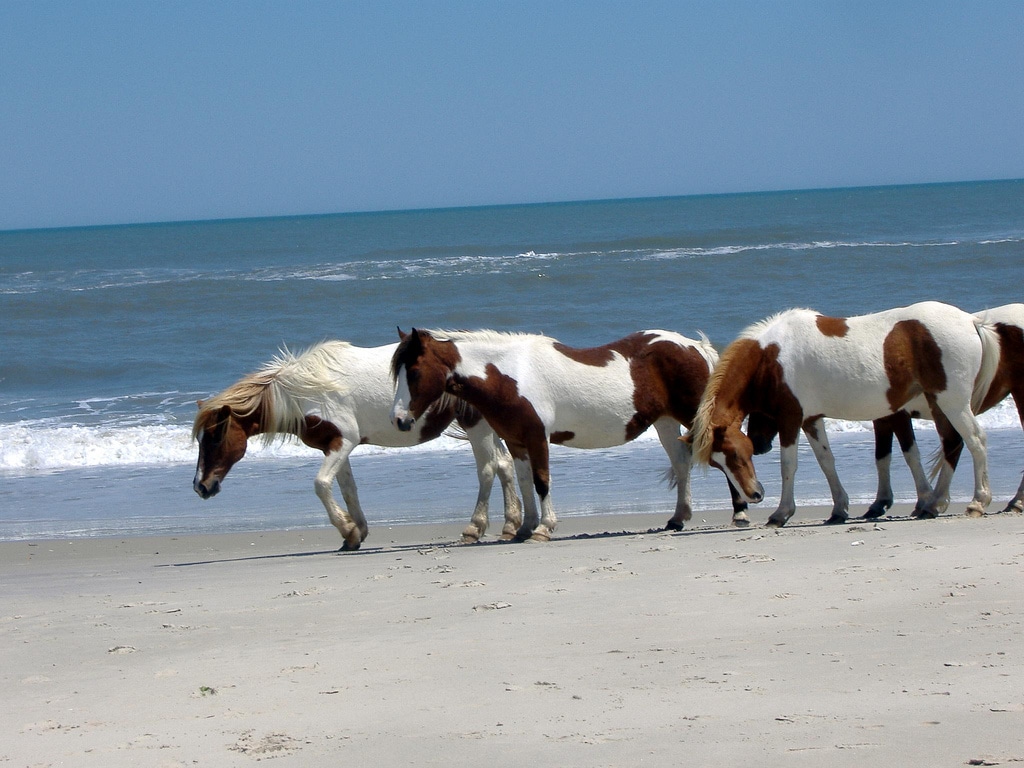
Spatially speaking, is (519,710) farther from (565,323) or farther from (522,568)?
(565,323)

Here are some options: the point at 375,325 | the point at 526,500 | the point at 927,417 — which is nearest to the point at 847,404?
the point at 927,417

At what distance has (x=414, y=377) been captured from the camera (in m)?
7.56

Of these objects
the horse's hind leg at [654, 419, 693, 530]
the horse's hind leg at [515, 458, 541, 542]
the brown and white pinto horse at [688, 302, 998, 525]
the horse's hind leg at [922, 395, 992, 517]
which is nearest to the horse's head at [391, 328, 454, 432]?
the horse's hind leg at [515, 458, 541, 542]

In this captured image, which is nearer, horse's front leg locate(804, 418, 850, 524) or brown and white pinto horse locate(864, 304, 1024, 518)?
brown and white pinto horse locate(864, 304, 1024, 518)

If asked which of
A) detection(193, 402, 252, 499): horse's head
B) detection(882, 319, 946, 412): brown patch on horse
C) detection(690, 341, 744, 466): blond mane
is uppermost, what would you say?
detection(882, 319, 946, 412): brown patch on horse

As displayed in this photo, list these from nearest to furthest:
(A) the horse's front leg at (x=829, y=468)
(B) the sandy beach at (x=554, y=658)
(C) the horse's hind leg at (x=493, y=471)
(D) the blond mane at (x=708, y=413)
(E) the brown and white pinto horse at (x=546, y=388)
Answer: (B) the sandy beach at (x=554, y=658), (D) the blond mane at (x=708, y=413), (E) the brown and white pinto horse at (x=546, y=388), (A) the horse's front leg at (x=829, y=468), (C) the horse's hind leg at (x=493, y=471)

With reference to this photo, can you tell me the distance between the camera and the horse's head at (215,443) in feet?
26.2

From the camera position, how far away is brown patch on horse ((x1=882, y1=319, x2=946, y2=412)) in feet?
24.3

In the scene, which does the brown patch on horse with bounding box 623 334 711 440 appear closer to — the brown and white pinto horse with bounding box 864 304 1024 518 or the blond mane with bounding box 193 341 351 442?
the brown and white pinto horse with bounding box 864 304 1024 518

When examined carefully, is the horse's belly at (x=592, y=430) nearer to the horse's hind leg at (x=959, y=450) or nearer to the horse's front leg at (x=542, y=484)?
the horse's front leg at (x=542, y=484)

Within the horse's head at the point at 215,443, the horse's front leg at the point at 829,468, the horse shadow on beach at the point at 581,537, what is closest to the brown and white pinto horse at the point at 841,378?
the horse's front leg at the point at 829,468

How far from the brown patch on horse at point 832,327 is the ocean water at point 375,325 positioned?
6.76 ft

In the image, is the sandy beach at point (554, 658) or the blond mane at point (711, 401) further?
the blond mane at point (711, 401)

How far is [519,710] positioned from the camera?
391 cm
